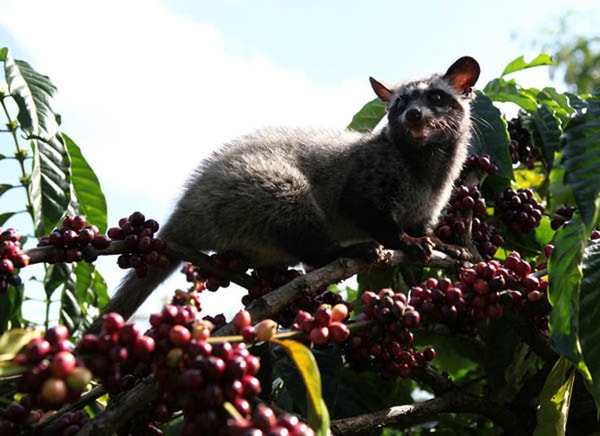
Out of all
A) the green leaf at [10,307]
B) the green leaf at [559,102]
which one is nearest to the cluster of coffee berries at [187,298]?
the green leaf at [10,307]

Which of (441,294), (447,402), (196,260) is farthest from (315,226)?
(441,294)

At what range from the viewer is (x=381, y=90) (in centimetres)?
404

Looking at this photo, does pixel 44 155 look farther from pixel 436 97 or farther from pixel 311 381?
pixel 436 97

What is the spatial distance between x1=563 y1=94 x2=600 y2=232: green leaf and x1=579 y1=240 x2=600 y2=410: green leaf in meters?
0.36

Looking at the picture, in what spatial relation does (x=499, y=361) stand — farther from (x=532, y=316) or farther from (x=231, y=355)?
(x=231, y=355)

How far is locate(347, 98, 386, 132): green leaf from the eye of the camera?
391 cm

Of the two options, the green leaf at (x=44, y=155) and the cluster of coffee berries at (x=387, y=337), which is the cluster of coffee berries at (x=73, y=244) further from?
the cluster of coffee berries at (x=387, y=337)

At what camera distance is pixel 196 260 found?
2.38m

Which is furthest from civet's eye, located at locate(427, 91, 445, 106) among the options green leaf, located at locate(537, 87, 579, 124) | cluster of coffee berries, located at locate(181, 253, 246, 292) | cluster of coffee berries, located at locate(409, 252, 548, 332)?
cluster of coffee berries, located at locate(409, 252, 548, 332)

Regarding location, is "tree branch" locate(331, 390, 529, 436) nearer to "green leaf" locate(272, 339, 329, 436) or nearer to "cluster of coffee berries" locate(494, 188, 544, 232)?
"green leaf" locate(272, 339, 329, 436)

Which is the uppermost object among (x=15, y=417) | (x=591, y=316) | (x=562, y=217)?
(x=15, y=417)

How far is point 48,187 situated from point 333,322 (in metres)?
1.44

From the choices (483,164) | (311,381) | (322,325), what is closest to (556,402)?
(322,325)

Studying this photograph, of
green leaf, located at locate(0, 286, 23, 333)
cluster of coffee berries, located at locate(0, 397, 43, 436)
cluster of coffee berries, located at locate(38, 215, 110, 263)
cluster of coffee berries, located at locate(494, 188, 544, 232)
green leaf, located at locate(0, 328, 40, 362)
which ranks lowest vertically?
cluster of coffee berries, located at locate(494, 188, 544, 232)
